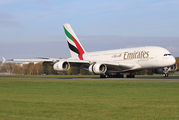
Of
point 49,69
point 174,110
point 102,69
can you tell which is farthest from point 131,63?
point 49,69

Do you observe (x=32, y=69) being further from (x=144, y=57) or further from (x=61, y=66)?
(x=144, y=57)

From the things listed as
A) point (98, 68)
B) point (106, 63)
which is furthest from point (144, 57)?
point (98, 68)

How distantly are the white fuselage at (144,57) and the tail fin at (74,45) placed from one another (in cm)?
806

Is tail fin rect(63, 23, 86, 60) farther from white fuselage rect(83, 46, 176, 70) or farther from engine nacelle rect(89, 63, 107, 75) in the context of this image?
engine nacelle rect(89, 63, 107, 75)

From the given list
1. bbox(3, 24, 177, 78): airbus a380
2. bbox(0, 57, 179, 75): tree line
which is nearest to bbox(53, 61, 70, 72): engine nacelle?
bbox(3, 24, 177, 78): airbus a380

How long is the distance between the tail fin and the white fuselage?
8062 mm

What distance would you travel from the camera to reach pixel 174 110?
9.81 meters

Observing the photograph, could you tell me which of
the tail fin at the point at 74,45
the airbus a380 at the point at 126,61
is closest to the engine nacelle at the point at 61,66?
the airbus a380 at the point at 126,61

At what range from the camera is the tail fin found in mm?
53281

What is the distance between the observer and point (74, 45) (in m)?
53.5

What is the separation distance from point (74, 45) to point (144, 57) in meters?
17.8

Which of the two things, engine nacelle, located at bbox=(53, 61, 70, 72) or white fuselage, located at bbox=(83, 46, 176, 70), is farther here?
engine nacelle, located at bbox=(53, 61, 70, 72)

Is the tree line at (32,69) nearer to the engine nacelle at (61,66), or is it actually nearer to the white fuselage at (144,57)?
the white fuselage at (144,57)

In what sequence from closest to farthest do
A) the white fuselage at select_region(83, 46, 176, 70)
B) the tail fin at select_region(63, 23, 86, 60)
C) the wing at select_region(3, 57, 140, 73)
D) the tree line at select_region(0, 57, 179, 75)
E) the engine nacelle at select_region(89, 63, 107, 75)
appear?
the white fuselage at select_region(83, 46, 176, 70) < the engine nacelle at select_region(89, 63, 107, 75) < the wing at select_region(3, 57, 140, 73) < the tail fin at select_region(63, 23, 86, 60) < the tree line at select_region(0, 57, 179, 75)
